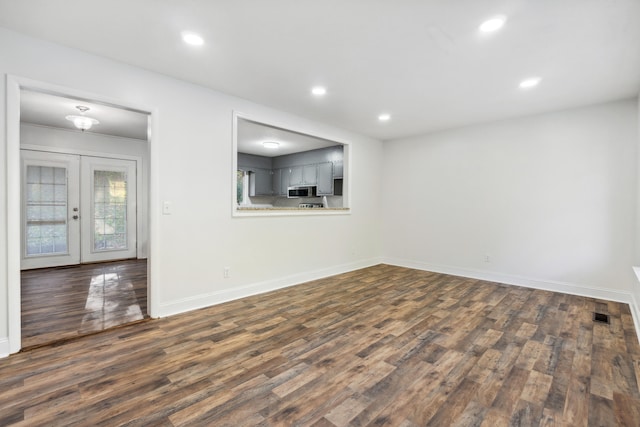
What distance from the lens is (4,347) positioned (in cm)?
230

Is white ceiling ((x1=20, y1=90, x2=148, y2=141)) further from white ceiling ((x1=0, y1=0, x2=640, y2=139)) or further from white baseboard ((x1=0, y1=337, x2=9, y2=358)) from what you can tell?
white baseboard ((x1=0, y1=337, x2=9, y2=358))

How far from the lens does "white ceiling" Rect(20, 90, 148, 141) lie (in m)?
4.03

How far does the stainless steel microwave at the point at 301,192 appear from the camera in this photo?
7173mm

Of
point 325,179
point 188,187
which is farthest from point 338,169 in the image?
point 188,187

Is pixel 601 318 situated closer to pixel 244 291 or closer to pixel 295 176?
pixel 244 291

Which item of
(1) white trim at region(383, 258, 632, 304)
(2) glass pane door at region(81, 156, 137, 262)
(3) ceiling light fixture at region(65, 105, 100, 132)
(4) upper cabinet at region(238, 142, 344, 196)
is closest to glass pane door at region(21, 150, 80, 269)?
(2) glass pane door at region(81, 156, 137, 262)

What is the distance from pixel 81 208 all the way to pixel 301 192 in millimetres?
4408

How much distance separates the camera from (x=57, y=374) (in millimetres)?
2078

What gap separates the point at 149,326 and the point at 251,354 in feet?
3.95

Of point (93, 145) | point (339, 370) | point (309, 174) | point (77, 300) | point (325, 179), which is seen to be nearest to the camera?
point (339, 370)

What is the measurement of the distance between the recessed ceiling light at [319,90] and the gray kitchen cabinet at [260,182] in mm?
4672

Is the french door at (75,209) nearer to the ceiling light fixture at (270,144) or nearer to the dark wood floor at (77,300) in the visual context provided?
the dark wood floor at (77,300)

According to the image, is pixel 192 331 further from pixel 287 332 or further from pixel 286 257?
pixel 286 257

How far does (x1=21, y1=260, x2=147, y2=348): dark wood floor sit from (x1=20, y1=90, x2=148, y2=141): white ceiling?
231 cm
